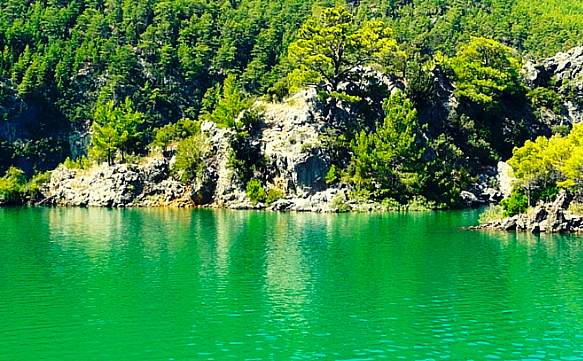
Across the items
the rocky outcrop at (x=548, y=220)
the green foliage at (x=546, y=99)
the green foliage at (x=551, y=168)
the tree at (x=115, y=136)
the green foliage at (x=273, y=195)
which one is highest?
the green foliage at (x=546, y=99)

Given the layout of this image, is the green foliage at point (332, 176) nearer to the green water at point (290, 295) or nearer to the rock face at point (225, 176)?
the rock face at point (225, 176)

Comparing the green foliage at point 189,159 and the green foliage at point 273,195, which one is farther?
the green foliage at point 189,159

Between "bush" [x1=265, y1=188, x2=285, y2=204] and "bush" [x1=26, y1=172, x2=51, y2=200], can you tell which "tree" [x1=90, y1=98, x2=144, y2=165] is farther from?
"bush" [x1=265, y1=188, x2=285, y2=204]

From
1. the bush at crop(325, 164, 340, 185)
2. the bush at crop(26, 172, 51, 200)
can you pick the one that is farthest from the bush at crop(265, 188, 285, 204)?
the bush at crop(26, 172, 51, 200)

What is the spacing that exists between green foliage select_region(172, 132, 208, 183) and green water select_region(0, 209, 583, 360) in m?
38.9

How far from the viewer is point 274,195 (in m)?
103

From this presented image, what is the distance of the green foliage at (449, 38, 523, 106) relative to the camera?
387 feet

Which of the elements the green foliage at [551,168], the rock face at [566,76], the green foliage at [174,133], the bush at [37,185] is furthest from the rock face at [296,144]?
the rock face at [566,76]

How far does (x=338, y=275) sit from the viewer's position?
46969 mm

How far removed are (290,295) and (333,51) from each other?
76319mm

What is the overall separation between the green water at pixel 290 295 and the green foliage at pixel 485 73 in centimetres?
5236

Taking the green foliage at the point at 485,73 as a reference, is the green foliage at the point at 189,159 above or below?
below

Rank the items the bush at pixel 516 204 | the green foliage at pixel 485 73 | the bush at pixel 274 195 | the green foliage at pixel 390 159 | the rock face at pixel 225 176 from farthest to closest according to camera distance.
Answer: the green foliage at pixel 485 73
the bush at pixel 274 195
the rock face at pixel 225 176
the green foliage at pixel 390 159
the bush at pixel 516 204

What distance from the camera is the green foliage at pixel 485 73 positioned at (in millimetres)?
118000
